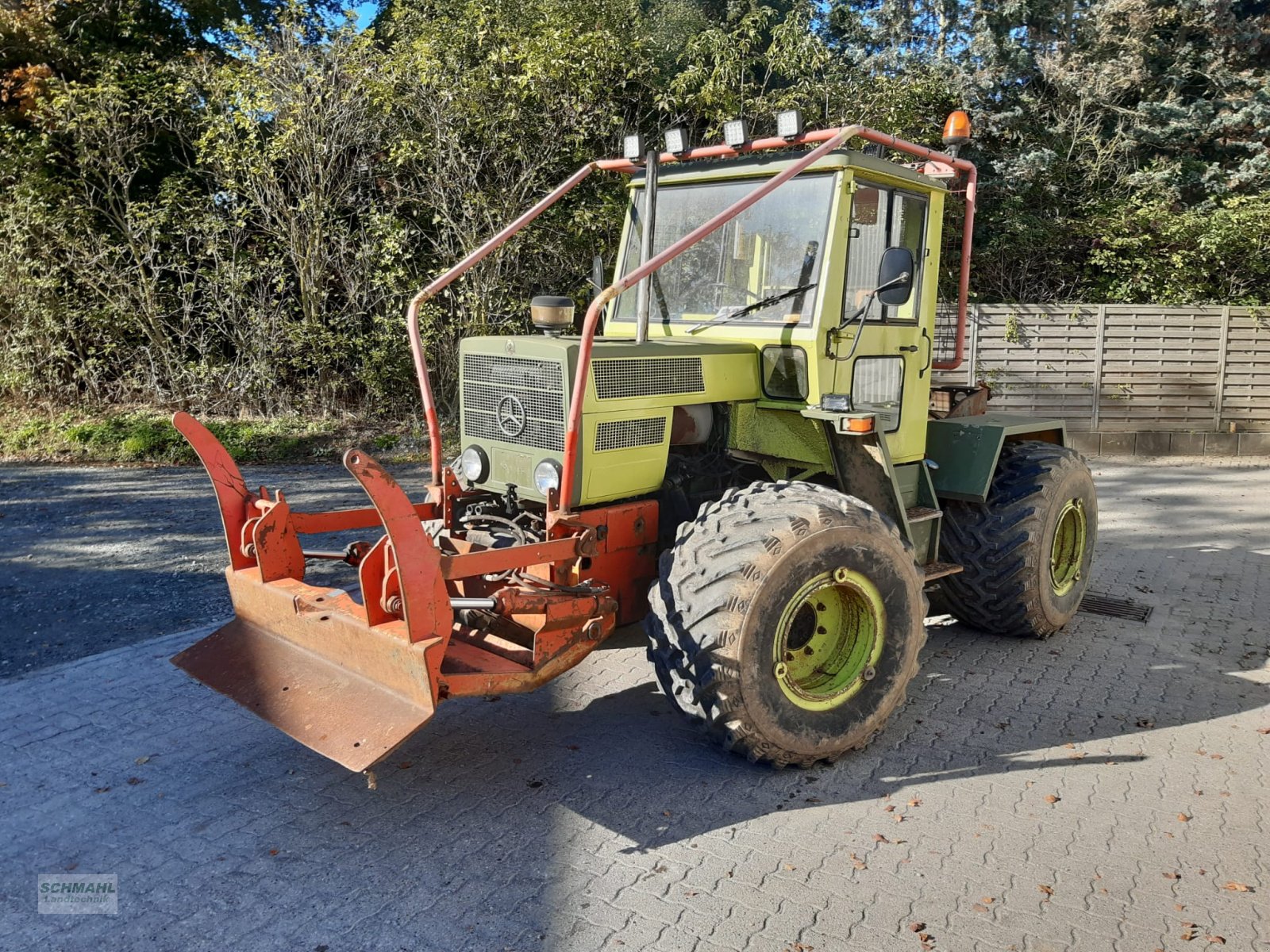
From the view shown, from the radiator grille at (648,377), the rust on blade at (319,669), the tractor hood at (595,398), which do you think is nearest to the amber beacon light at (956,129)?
the tractor hood at (595,398)

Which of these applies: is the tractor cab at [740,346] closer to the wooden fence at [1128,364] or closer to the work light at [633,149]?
the work light at [633,149]

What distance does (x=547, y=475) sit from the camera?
403cm

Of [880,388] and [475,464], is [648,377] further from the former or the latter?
[880,388]

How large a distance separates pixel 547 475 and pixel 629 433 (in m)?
0.39

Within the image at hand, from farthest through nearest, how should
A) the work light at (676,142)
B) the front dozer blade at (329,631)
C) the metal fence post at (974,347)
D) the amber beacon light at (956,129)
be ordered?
the metal fence post at (974,347), the amber beacon light at (956,129), the work light at (676,142), the front dozer blade at (329,631)

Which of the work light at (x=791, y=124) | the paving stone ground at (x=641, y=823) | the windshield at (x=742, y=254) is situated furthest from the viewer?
the windshield at (x=742, y=254)

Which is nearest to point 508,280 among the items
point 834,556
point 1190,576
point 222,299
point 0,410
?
point 222,299

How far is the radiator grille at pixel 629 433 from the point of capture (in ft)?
13.2

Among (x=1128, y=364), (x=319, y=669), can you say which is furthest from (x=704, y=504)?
(x=1128, y=364)

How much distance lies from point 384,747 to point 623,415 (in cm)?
159

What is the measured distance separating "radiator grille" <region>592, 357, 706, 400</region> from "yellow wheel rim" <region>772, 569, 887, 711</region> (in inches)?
41.2

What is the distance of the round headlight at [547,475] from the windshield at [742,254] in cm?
124

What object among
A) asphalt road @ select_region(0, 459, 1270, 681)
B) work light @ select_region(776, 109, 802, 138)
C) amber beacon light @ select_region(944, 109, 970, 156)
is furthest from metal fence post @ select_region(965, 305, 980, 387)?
work light @ select_region(776, 109, 802, 138)

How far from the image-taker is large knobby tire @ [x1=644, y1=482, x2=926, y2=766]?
3.65 metres
